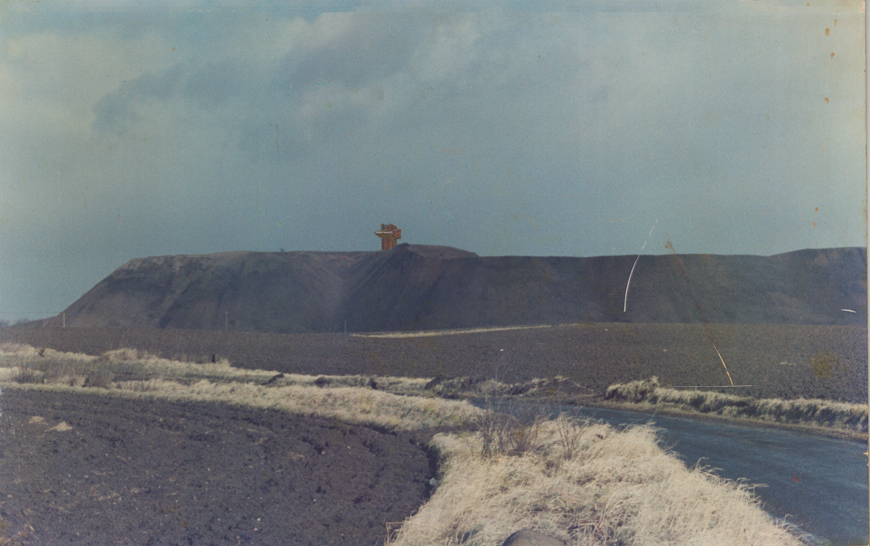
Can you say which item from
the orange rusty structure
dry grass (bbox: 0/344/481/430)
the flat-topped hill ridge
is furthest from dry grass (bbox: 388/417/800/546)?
the orange rusty structure

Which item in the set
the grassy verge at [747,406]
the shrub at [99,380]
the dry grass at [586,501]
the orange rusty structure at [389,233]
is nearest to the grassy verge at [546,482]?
the dry grass at [586,501]

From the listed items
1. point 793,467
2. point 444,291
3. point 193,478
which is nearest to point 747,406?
point 793,467

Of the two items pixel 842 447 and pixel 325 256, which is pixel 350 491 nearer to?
pixel 842 447

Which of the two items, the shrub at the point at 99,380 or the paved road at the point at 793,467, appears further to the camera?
the shrub at the point at 99,380

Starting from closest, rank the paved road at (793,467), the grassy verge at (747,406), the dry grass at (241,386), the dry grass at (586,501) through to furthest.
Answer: the dry grass at (586,501) → the paved road at (793,467) → the dry grass at (241,386) → the grassy verge at (747,406)

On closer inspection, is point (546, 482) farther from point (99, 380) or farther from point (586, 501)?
point (99, 380)

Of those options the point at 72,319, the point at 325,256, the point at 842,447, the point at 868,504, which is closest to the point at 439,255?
the point at 325,256

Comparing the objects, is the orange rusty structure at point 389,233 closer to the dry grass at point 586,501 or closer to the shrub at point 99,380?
the dry grass at point 586,501
